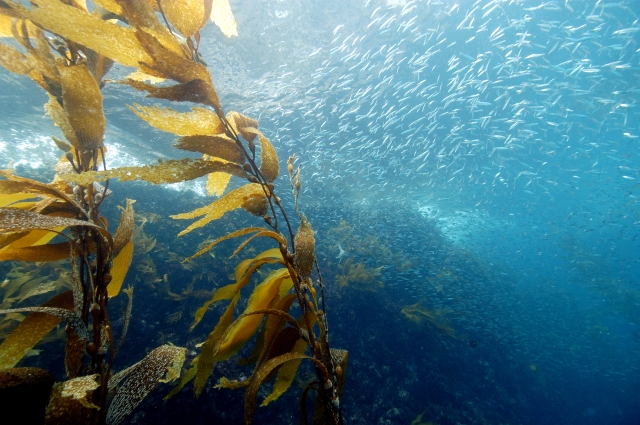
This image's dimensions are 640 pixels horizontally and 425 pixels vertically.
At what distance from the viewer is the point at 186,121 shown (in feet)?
→ 3.85

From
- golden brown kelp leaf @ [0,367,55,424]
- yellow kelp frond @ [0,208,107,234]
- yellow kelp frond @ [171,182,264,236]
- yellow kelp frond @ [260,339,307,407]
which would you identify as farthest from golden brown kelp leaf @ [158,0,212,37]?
yellow kelp frond @ [260,339,307,407]

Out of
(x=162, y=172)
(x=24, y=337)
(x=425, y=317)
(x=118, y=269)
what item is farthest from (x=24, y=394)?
(x=425, y=317)

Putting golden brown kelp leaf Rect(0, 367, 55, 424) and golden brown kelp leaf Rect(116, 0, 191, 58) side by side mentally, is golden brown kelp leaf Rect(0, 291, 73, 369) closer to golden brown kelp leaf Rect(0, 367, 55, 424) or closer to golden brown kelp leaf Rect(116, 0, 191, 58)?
golden brown kelp leaf Rect(0, 367, 55, 424)

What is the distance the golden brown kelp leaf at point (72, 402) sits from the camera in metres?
0.74

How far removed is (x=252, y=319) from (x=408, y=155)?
16453mm

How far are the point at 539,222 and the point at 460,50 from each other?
2312cm

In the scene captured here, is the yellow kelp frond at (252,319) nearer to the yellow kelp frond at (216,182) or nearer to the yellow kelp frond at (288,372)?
the yellow kelp frond at (288,372)

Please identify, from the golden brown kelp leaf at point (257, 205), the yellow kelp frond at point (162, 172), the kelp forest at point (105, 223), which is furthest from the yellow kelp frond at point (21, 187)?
the golden brown kelp leaf at point (257, 205)

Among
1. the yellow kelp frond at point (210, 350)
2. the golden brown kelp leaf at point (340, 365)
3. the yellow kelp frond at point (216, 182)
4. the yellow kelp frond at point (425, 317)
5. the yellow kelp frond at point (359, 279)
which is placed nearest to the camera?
the golden brown kelp leaf at point (340, 365)

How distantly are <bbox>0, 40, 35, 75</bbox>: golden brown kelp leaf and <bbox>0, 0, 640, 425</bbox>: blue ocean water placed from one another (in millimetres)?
5933

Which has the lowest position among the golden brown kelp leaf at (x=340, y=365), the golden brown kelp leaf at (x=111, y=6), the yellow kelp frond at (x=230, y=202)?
the golden brown kelp leaf at (x=340, y=365)

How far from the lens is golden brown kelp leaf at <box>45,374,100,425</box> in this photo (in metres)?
0.74

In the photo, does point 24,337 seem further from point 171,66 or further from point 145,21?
point 145,21

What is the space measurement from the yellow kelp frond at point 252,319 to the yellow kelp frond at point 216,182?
66cm
